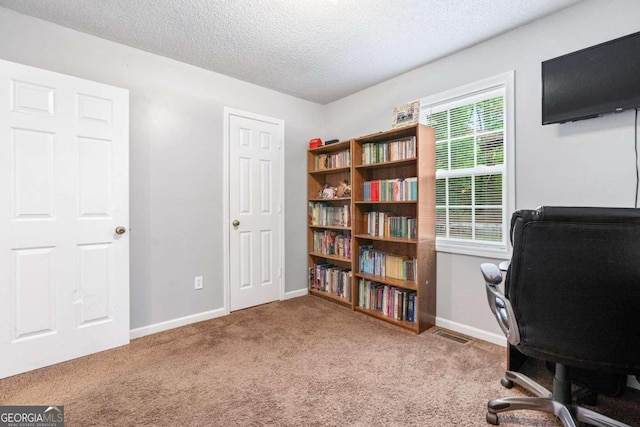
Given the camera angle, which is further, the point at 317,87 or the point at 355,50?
the point at 317,87

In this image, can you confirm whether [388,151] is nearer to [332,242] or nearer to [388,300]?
[332,242]

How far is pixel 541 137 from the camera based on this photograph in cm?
213

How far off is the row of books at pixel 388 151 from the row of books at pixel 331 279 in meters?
1.26

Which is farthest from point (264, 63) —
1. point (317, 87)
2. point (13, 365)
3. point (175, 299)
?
point (13, 365)

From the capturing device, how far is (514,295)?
51.3 inches

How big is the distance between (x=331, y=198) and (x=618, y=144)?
2414 mm

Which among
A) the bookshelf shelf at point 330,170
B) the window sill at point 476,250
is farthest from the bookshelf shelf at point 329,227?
the window sill at point 476,250

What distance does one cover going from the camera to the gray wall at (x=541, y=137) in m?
1.83

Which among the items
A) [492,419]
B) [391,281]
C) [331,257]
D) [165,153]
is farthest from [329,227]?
[492,419]

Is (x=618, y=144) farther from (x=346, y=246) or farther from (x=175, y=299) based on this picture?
(x=175, y=299)

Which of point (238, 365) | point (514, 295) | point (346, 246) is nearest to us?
point (514, 295)

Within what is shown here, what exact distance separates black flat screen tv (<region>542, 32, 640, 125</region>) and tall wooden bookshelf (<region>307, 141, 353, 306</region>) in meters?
1.75

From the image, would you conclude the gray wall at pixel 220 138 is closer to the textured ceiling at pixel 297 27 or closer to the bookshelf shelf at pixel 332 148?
the textured ceiling at pixel 297 27

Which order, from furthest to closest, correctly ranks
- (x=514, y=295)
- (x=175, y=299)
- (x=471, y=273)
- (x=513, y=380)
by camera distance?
1. (x=175, y=299)
2. (x=471, y=273)
3. (x=513, y=380)
4. (x=514, y=295)
